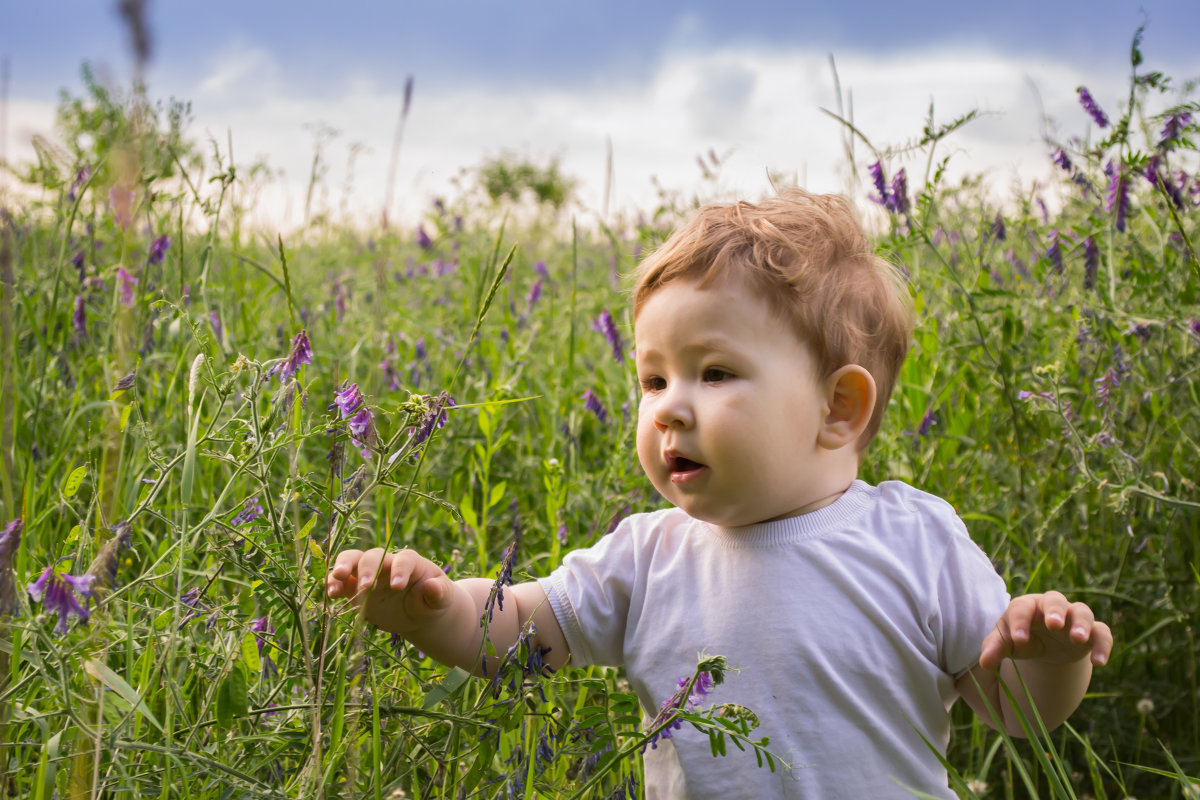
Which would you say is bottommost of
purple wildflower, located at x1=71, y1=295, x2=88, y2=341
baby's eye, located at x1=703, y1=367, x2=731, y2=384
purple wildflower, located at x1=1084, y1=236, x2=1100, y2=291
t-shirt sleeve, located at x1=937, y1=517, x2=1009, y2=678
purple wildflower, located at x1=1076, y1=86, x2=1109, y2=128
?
t-shirt sleeve, located at x1=937, y1=517, x2=1009, y2=678

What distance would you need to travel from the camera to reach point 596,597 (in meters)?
1.64

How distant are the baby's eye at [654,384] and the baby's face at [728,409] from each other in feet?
0.11

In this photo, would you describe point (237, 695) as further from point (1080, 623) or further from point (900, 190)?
point (900, 190)

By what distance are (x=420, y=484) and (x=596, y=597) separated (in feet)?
1.30

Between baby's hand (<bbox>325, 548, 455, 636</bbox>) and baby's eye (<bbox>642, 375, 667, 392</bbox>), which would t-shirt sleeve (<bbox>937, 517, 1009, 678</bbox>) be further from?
baby's hand (<bbox>325, 548, 455, 636</bbox>)

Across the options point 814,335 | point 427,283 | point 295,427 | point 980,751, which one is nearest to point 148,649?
point 295,427

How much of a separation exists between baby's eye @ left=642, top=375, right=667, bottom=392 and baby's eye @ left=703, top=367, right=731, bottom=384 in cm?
10

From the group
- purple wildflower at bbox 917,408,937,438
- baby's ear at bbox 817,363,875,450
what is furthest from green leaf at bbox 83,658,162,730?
purple wildflower at bbox 917,408,937,438

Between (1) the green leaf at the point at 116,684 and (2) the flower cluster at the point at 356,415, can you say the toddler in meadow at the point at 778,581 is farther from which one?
(1) the green leaf at the point at 116,684

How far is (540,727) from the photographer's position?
1533 millimetres

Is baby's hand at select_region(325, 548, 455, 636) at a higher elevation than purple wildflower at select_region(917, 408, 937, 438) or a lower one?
lower

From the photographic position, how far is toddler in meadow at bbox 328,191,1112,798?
1.47m

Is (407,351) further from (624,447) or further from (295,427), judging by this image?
(295,427)

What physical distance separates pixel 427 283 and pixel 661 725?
10.8 ft
